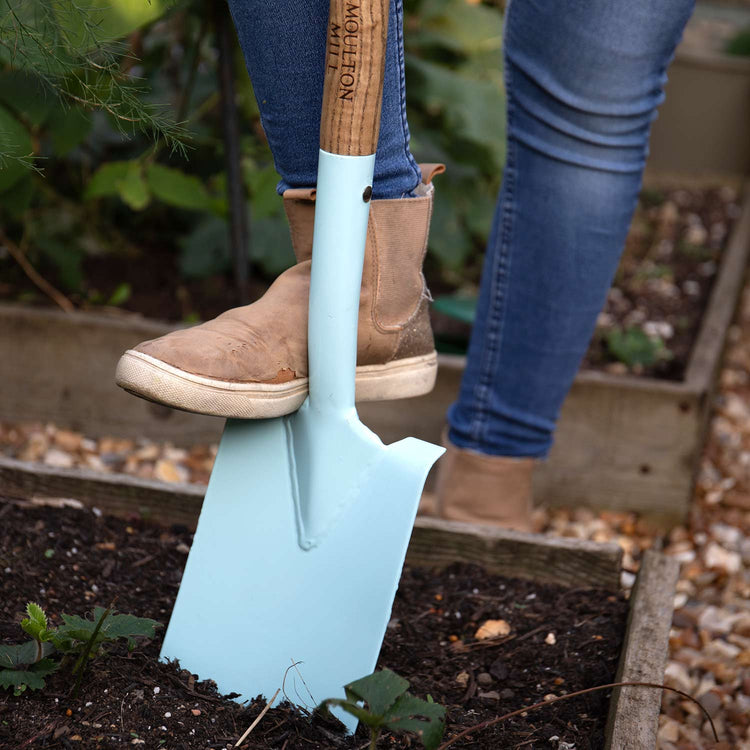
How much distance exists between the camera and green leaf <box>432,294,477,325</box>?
2032mm

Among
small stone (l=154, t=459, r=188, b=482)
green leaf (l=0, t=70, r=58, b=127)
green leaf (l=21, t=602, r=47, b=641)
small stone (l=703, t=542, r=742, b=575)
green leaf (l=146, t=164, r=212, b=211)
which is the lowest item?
small stone (l=154, t=459, r=188, b=482)

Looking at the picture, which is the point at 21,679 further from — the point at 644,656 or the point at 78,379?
the point at 78,379

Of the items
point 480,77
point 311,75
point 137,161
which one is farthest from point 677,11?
point 480,77

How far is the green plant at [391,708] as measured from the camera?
31.9 inches

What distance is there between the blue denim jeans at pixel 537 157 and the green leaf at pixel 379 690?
0.53m

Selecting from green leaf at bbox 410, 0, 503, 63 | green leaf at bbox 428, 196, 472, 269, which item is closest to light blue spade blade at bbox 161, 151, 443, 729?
green leaf at bbox 428, 196, 472, 269

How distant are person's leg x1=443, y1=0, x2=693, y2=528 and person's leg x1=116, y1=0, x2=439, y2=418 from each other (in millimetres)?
253

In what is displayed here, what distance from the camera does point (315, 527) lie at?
104 cm

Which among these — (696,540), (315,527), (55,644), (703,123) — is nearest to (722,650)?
(696,540)

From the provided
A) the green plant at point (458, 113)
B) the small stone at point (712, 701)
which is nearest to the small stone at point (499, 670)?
the small stone at point (712, 701)

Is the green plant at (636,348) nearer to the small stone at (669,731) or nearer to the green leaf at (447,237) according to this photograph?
the green leaf at (447,237)

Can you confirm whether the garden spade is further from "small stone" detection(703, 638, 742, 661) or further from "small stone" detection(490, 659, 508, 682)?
"small stone" detection(703, 638, 742, 661)

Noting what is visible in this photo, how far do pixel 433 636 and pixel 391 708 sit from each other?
37 cm

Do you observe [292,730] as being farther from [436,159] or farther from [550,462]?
[436,159]
